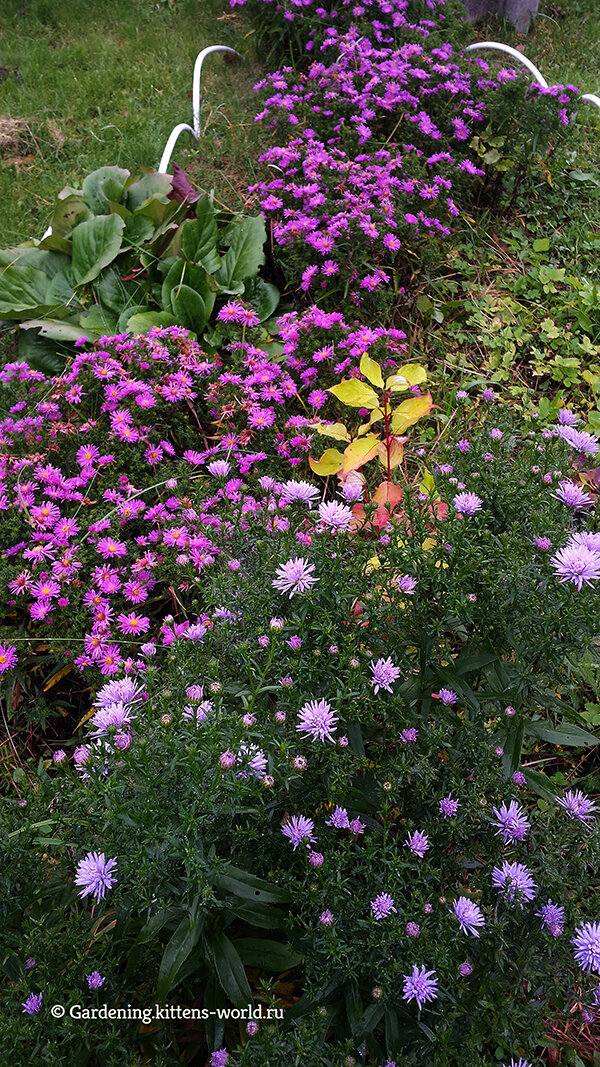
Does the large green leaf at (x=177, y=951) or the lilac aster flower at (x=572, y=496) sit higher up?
the lilac aster flower at (x=572, y=496)

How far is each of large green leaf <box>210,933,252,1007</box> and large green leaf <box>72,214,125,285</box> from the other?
7.83 ft

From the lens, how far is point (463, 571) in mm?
1291

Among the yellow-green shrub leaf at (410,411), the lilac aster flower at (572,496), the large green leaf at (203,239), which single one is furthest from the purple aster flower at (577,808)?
the large green leaf at (203,239)

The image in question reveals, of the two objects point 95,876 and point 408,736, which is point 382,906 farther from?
point 95,876

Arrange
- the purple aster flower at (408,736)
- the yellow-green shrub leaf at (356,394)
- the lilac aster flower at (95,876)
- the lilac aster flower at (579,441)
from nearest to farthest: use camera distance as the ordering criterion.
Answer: the lilac aster flower at (95,876) < the purple aster flower at (408,736) < the lilac aster flower at (579,441) < the yellow-green shrub leaf at (356,394)

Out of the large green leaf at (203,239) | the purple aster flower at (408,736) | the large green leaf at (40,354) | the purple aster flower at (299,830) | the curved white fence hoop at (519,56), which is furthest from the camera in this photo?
the curved white fence hoop at (519,56)

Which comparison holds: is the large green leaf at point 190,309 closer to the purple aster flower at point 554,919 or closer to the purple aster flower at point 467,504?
the purple aster flower at point 467,504

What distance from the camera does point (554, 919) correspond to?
116 cm

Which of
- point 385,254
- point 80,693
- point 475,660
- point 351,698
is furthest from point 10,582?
point 385,254

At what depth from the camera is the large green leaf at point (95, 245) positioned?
2.80 m

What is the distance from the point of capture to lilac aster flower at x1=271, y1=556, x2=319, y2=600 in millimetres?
1296

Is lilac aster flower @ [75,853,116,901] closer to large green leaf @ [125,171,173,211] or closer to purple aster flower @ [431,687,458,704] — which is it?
purple aster flower @ [431,687,458,704]

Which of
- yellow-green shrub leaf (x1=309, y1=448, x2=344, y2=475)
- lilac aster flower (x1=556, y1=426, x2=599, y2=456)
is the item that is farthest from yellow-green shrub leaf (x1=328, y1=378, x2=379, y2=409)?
lilac aster flower (x1=556, y1=426, x2=599, y2=456)

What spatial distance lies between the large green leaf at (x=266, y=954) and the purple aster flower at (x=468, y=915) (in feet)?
0.97
